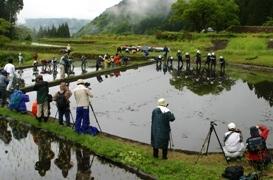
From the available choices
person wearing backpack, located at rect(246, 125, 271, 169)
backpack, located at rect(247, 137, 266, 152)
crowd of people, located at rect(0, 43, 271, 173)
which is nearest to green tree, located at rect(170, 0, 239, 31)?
crowd of people, located at rect(0, 43, 271, 173)

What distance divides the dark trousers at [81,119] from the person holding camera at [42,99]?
1.93 meters

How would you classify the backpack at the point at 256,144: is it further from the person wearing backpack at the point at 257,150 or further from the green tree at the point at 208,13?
the green tree at the point at 208,13

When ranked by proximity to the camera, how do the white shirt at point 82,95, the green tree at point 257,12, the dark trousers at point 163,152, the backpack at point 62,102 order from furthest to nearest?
the green tree at point 257,12 < the backpack at point 62,102 < the white shirt at point 82,95 < the dark trousers at point 163,152

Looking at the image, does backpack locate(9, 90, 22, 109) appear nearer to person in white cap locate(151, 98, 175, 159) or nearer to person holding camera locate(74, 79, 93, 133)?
person holding camera locate(74, 79, 93, 133)

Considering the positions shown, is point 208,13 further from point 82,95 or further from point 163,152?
point 163,152

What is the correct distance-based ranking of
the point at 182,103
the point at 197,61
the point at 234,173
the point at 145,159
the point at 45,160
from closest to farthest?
the point at 234,173
the point at 145,159
the point at 45,160
the point at 182,103
the point at 197,61

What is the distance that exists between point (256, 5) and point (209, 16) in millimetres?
8857

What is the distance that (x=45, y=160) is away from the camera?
13148mm

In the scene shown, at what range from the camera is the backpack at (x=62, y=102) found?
16.0 meters

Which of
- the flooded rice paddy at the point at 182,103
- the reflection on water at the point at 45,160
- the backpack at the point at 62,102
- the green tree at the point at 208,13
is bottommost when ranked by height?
the flooded rice paddy at the point at 182,103

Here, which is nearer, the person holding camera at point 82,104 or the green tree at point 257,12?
the person holding camera at point 82,104

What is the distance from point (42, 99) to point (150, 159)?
18.1ft

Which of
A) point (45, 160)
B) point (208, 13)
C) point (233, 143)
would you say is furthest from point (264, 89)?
point (208, 13)

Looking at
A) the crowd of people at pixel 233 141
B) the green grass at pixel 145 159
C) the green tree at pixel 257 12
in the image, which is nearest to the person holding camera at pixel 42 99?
the green grass at pixel 145 159
